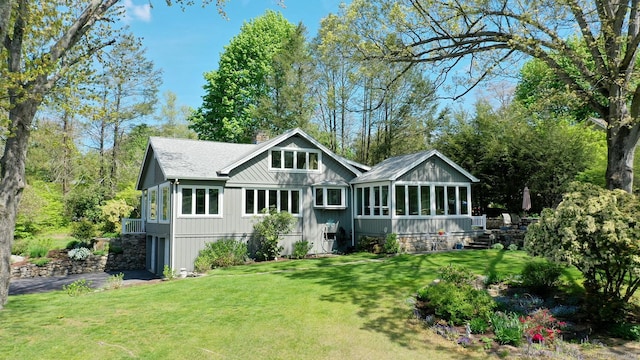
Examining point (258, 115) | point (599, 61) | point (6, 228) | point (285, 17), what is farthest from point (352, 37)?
point (285, 17)

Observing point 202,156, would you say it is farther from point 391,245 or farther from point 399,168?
point 391,245

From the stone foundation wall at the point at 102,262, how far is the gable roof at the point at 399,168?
39.3 ft

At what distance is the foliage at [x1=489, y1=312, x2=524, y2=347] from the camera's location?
6621 mm

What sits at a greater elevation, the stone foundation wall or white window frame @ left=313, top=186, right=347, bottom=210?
white window frame @ left=313, top=186, right=347, bottom=210

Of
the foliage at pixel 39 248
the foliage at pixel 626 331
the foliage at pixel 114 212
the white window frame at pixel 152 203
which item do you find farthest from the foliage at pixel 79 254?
the foliage at pixel 626 331

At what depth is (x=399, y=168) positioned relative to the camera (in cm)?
1961

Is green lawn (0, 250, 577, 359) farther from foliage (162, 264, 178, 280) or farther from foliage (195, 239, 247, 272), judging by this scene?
foliage (195, 239, 247, 272)

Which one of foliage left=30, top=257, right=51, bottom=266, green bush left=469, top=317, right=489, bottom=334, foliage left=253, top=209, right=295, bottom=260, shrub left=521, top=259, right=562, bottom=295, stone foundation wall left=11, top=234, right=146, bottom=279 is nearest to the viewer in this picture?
green bush left=469, top=317, right=489, bottom=334

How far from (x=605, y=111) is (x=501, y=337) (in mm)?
7213

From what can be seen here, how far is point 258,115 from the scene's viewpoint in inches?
1248

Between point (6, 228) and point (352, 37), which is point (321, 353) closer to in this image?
point (6, 228)

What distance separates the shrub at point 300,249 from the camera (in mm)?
18641

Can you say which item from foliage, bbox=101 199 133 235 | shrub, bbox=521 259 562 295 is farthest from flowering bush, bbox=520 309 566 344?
foliage, bbox=101 199 133 235

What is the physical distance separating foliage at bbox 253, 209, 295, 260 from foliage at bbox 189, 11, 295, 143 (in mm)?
16227
